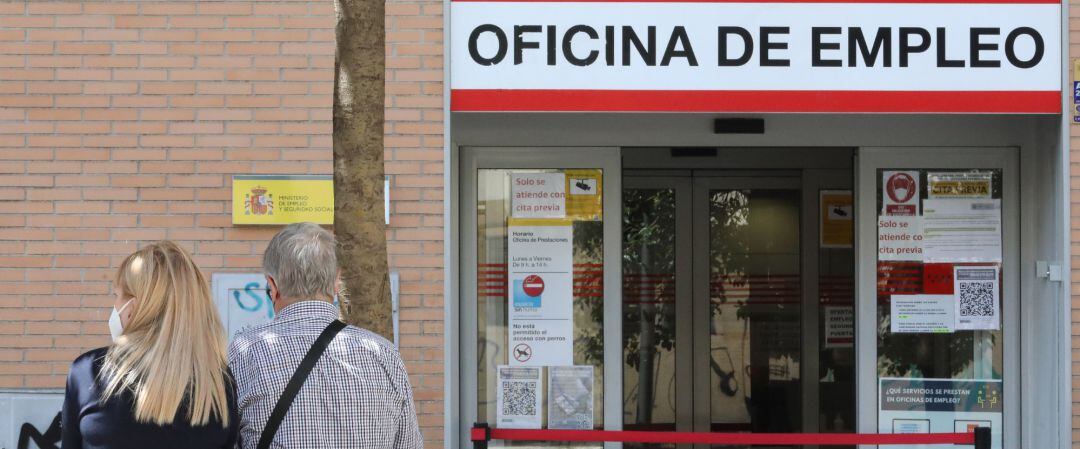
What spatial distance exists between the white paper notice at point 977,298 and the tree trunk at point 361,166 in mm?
4109

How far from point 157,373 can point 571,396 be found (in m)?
4.34

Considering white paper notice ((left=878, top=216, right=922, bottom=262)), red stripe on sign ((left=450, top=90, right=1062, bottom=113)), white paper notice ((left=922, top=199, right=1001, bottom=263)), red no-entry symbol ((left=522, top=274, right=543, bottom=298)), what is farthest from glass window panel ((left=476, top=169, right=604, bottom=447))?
white paper notice ((left=922, top=199, right=1001, bottom=263))

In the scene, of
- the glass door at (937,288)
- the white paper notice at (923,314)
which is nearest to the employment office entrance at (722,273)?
the glass door at (937,288)

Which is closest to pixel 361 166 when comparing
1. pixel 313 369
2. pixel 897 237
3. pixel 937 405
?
pixel 313 369

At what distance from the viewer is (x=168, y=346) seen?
2.64 meters

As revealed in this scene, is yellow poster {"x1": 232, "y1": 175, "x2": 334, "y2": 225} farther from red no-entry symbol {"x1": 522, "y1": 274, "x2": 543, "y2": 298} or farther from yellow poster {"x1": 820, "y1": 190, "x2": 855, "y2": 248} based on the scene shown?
yellow poster {"x1": 820, "y1": 190, "x2": 855, "y2": 248}

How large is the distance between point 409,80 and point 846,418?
511cm

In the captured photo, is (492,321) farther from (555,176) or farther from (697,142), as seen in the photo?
(697,142)

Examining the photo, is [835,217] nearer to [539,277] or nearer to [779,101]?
[539,277]

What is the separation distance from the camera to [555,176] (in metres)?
6.68

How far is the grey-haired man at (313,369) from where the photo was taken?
9.38 feet

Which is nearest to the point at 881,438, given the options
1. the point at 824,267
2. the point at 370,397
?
the point at 824,267

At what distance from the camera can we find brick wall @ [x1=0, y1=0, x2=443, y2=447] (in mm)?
5863

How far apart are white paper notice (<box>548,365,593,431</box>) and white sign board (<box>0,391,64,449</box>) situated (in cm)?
277
